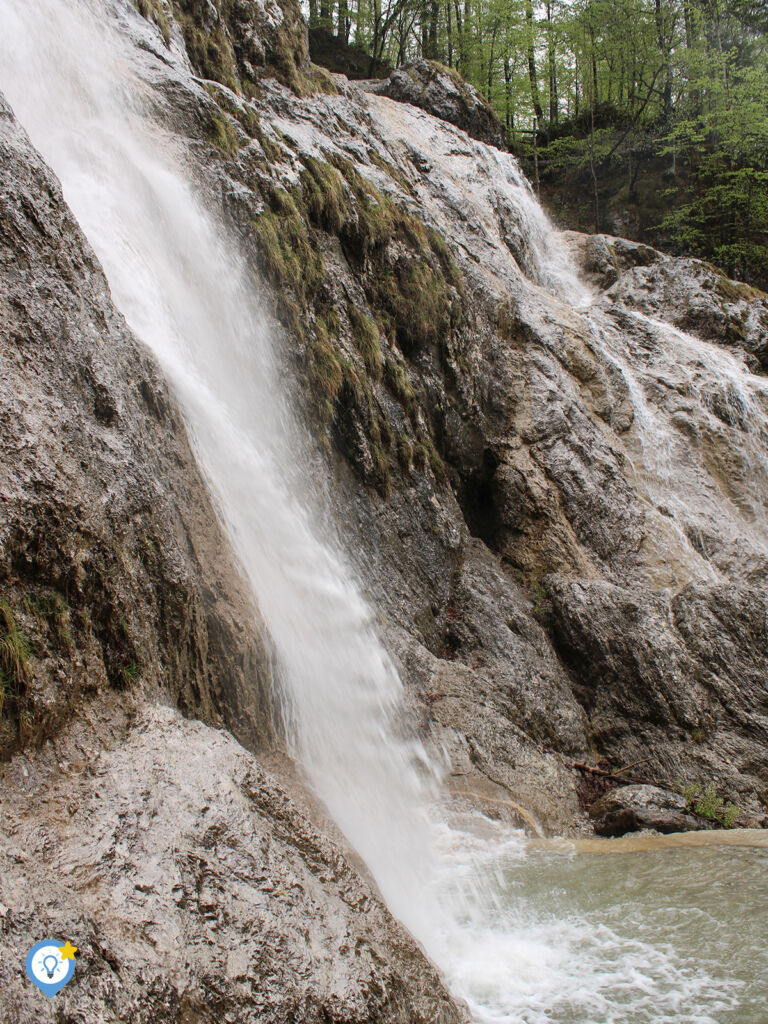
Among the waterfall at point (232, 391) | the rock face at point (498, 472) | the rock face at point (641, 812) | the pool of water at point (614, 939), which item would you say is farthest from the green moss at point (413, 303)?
the pool of water at point (614, 939)

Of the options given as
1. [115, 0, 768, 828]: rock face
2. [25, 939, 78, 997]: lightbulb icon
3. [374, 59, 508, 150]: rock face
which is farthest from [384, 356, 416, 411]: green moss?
[374, 59, 508, 150]: rock face

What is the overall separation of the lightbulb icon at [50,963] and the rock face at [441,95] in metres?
26.1

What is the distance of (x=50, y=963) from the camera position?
2.43 meters

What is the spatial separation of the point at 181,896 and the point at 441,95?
26.7 meters

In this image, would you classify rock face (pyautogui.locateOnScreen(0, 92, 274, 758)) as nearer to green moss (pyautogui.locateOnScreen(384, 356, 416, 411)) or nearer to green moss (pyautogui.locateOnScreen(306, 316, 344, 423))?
green moss (pyautogui.locateOnScreen(306, 316, 344, 423))

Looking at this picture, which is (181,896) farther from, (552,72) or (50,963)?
(552,72)

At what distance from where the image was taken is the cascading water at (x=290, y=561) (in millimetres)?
4355

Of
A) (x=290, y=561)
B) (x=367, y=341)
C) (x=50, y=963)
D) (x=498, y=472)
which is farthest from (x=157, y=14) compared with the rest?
(x=50, y=963)

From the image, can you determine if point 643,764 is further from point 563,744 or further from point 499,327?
point 499,327

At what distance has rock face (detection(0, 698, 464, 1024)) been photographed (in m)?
2.59

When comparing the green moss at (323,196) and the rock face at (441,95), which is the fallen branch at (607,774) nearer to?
the green moss at (323,196)

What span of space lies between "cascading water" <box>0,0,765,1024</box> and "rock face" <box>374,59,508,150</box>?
1503 centimetres

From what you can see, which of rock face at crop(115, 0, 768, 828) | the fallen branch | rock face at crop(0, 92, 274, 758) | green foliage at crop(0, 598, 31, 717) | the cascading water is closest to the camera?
green foliage at crop(0, 598, 31, 717)

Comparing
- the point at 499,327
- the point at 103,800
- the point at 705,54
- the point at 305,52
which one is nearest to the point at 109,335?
the point at 103,800
